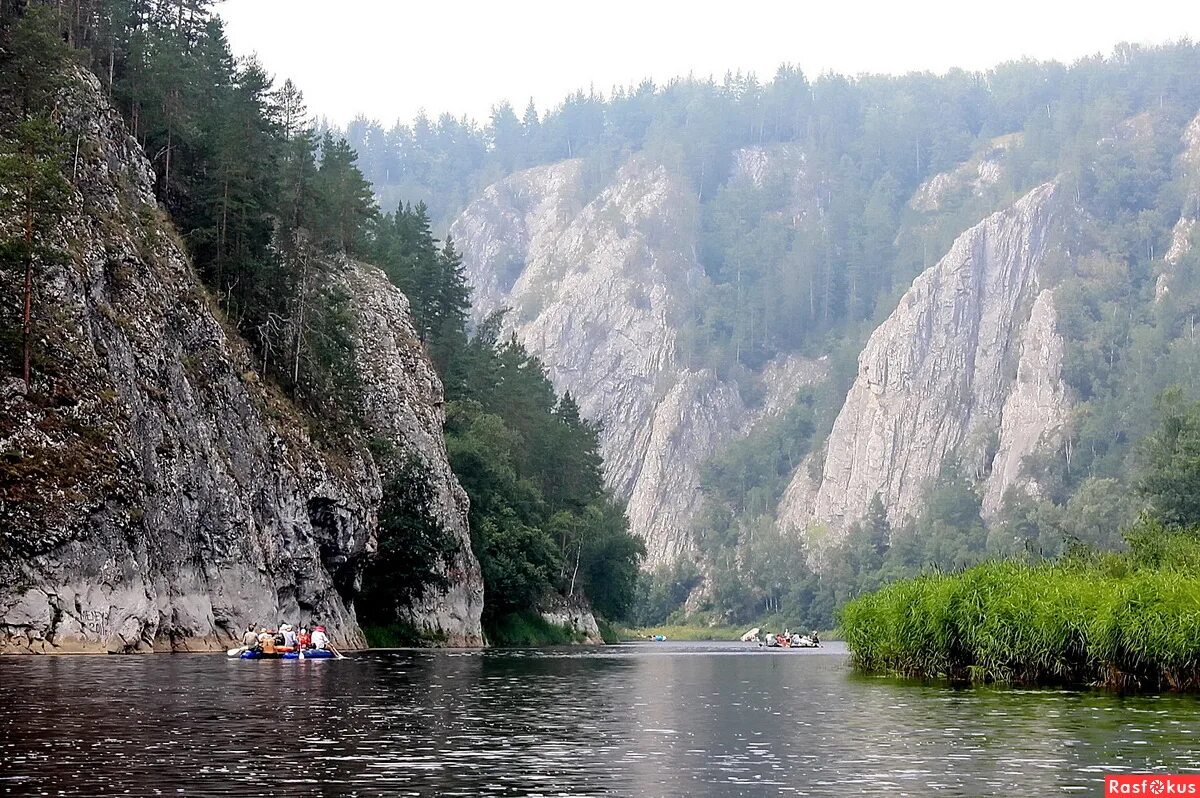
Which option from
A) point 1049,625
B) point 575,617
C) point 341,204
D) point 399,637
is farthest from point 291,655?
point 575,617

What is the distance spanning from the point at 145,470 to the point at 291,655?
10791mm

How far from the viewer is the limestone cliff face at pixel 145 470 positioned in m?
57.7

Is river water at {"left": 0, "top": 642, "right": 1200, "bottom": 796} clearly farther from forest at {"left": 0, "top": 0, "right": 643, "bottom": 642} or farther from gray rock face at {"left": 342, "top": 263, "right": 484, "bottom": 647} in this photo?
gray rock face at {"left": 342, "top": 263, "right": 484, "bottom": 647}

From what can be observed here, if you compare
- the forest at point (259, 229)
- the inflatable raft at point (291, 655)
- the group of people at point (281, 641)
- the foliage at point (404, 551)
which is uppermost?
the forest at point (259, 229)

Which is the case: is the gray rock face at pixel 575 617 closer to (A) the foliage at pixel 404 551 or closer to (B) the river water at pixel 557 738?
(A) the foliage at pixel 404 551

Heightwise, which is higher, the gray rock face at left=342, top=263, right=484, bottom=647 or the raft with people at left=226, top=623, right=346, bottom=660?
the gray rock face at left=342, top=263, right=484, bottom=647

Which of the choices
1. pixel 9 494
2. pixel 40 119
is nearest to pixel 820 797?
pixel 9 494

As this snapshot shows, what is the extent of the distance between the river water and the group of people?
702 inches

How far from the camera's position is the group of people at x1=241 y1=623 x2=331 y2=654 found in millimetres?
62188

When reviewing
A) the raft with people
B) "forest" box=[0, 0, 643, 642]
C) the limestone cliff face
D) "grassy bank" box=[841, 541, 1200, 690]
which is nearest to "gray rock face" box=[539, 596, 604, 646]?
"forest" box=[0, 0, 643, 642]

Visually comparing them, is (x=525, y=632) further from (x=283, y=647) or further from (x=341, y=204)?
(x=283, y=647)

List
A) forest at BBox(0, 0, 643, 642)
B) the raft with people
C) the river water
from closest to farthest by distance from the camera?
1. the river water
2. the raft with people
3. forest at BBox(0, 0, 643, 642)

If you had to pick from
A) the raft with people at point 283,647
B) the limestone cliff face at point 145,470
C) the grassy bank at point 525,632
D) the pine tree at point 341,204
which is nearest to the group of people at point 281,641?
the raft with people at point 283,647

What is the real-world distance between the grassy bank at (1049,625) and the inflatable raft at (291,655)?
84.0 feet
